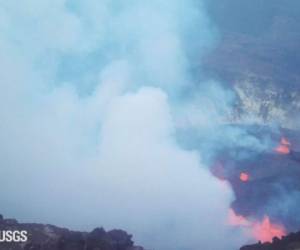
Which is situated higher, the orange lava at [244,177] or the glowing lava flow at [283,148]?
the glowing lava flow at [283,148]

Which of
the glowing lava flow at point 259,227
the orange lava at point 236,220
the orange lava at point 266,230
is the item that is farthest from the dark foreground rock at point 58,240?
→ the orange lava at point 236,220

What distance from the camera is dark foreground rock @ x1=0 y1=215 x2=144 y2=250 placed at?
21.1 meters

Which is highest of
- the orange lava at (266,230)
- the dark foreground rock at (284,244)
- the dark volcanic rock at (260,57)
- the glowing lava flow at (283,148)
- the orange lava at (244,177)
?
the dark volcanic rock at (260,57)

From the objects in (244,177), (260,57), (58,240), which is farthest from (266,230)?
(260,57)

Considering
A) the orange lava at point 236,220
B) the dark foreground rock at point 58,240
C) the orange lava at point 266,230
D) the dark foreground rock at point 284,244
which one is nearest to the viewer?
the dark foreground rock at point 58,240

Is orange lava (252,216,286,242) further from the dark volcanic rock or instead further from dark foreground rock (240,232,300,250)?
the dark volcanic rock

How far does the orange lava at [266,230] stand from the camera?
3609 centimetres

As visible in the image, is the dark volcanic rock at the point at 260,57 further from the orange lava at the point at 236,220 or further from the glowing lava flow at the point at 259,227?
the glowing lava flow at the point at 259,227

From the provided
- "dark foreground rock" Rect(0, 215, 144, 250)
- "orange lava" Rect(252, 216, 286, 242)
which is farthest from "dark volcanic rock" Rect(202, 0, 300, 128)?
"dark foreground rock" Rect(0, 215, 144, 250)

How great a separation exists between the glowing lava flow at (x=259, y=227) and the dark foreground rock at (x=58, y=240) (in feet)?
53.0

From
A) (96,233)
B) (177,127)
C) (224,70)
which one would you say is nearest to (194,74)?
(224,70)

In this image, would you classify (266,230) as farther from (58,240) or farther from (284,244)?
(58,240)

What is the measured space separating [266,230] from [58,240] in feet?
70.2

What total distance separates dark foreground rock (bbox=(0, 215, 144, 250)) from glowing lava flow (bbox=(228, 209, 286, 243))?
1615 cm
